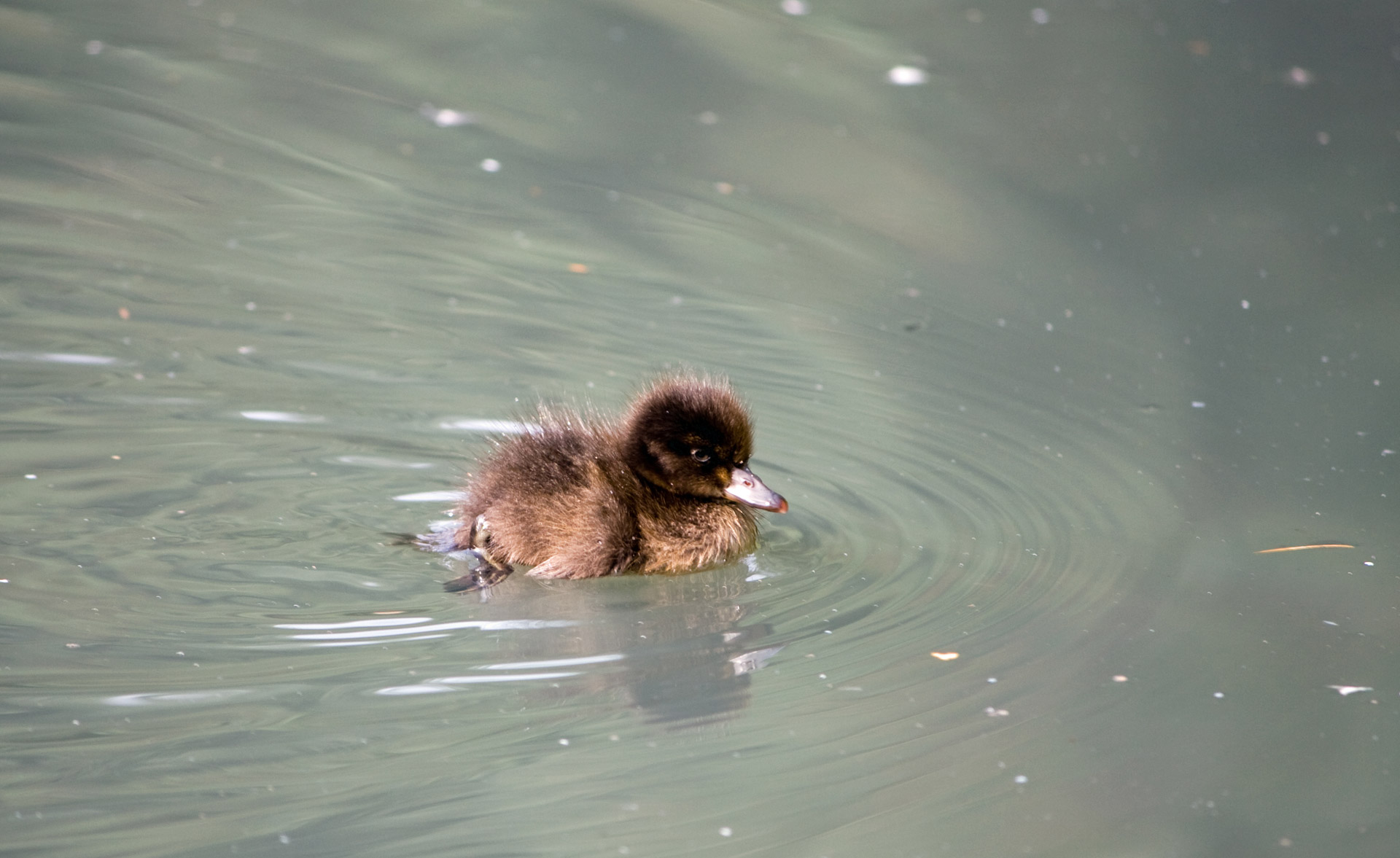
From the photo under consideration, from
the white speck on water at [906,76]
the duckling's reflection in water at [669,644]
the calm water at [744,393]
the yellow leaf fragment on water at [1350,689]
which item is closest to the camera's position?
the calm water at [744,393]

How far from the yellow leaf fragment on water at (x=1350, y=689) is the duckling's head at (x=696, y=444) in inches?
45.3

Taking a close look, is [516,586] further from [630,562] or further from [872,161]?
[872,161]

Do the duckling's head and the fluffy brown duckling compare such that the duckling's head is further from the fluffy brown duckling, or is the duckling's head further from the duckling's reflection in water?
the duckling's reflection in water

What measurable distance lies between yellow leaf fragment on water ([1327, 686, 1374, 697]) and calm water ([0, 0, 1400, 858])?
0.02m

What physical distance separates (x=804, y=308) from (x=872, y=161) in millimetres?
1066

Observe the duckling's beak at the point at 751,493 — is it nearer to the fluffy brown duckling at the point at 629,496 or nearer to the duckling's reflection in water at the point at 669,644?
the fluffy brown duckling at the point at 629,496

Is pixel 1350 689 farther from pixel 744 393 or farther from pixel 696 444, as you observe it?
pixel 744 393

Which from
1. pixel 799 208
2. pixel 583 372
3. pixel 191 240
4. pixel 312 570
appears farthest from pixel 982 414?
pixel 191 240

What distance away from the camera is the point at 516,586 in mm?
3105

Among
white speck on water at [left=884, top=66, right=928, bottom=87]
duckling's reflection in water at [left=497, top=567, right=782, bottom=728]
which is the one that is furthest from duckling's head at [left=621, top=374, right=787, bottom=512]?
white speck on water at [left=884, top=66, right=928, bottom=87]

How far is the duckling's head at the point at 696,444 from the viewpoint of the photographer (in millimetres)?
3271

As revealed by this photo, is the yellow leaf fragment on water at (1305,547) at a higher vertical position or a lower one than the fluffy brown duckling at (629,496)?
higher

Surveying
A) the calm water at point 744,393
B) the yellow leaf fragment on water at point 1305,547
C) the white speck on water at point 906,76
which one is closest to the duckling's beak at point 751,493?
the calm water at point 744,393

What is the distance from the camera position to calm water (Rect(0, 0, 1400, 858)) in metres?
2.36
